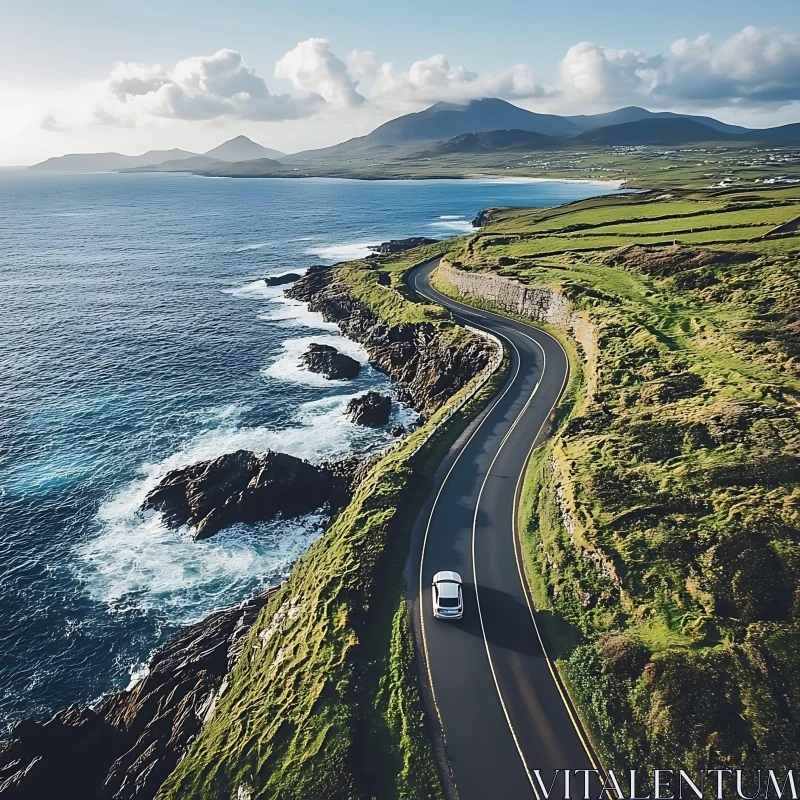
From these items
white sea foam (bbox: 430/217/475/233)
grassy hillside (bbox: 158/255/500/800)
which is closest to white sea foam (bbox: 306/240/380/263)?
white sea foam (bbox: 430/217/475/233)

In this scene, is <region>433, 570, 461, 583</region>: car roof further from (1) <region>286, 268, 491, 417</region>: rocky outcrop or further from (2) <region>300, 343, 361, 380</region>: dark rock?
(2) <region>300, 343, 361, 380</region>: dark rock

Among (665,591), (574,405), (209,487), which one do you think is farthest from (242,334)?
(665,591)

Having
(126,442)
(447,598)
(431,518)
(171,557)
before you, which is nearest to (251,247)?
(126,442)

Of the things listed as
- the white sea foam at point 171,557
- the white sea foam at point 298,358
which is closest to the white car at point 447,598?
the white sea foam at point 171,557

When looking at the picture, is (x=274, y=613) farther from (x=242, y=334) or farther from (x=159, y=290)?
(x=159, y=290)

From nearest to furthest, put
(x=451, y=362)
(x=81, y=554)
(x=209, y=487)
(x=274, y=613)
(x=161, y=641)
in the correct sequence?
(x=274, y=613), (x=161, y=641), (x=81, y=554), (x=209, y=487), (x=451, y=362)

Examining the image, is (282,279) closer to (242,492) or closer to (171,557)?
(242,492)
